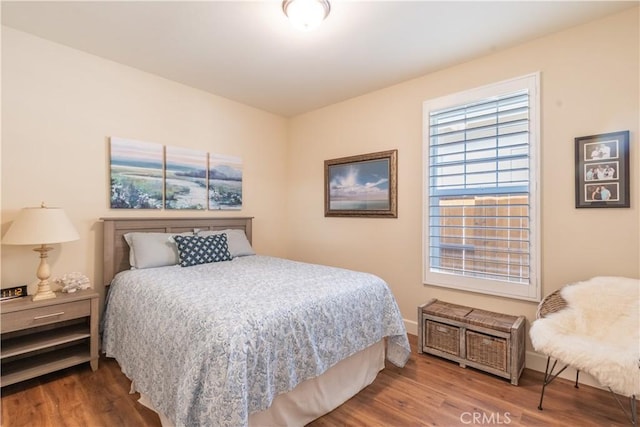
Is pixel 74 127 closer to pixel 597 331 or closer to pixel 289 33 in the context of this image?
pixel 289 33

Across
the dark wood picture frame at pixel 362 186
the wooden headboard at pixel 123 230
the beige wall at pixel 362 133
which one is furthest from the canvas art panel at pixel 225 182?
the dark wood picture frame at pixel 362 186

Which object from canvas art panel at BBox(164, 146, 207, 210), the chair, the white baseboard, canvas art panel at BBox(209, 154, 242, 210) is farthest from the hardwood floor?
canvas art panel at BBox(209, 154, 242, 210)

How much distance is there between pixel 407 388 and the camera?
2174 millimetres

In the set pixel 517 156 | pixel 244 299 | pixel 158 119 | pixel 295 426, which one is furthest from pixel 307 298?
pixel 158 119

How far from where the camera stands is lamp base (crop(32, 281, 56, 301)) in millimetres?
2233

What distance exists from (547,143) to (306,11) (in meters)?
2.05

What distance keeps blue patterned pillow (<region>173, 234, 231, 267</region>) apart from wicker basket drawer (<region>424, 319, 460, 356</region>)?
6.58 ft

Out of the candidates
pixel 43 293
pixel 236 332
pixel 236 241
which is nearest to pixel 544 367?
pixel 236 332

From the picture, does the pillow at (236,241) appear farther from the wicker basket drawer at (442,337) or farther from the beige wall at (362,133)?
the wicker basket drawer at (442,337)

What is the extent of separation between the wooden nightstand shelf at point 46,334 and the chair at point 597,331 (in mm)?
3159

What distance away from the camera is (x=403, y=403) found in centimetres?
200

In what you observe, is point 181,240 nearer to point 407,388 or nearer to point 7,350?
point 7,350

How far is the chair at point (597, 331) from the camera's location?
1.59 meters

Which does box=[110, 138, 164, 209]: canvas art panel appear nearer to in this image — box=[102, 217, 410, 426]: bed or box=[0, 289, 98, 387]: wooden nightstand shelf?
box=[102, 217, 410, 426]: bed
